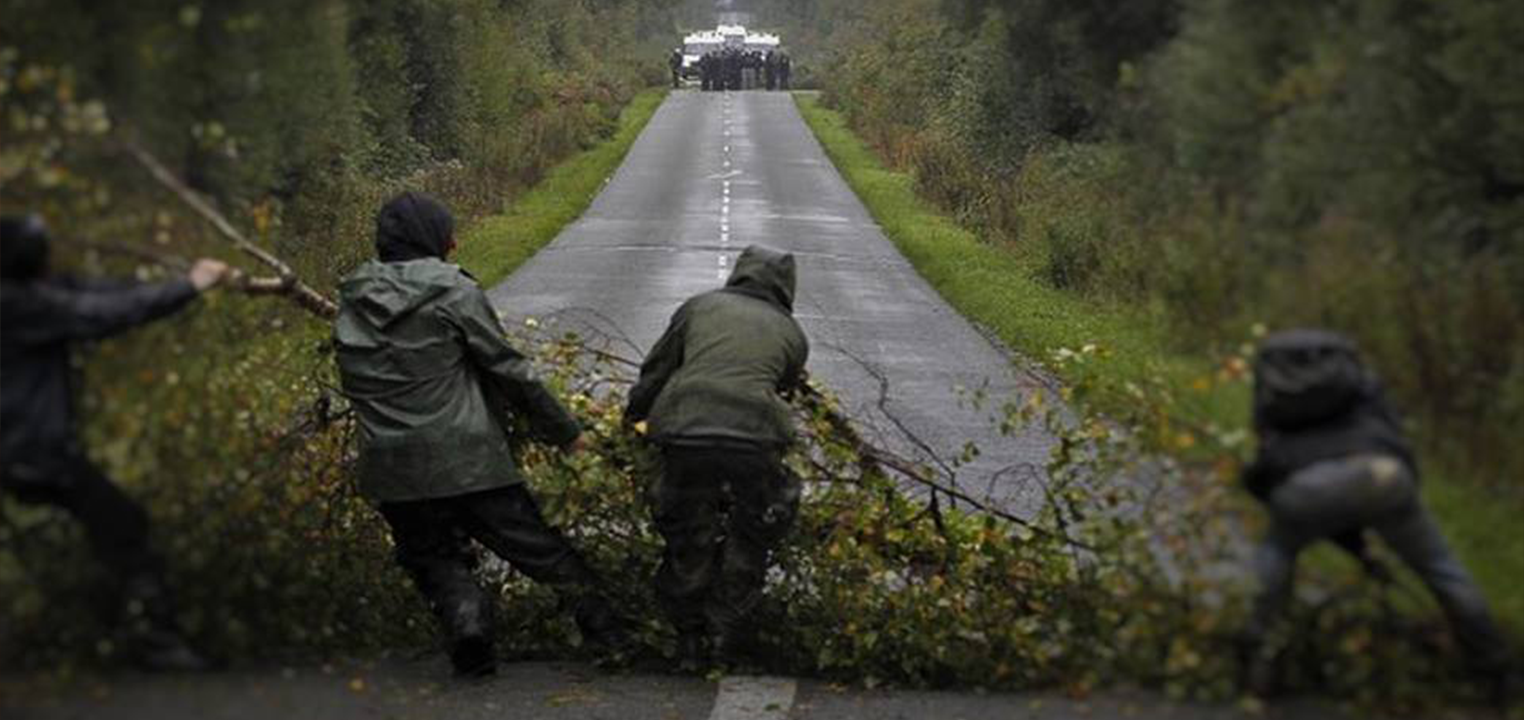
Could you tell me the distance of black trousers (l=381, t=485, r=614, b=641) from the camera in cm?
855

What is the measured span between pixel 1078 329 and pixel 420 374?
49.4ft

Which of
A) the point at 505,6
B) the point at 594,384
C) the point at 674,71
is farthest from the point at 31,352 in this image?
the point at 674,71

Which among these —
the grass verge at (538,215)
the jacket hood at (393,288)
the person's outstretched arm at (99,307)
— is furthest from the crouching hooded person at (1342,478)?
the grass verge at (538,215)

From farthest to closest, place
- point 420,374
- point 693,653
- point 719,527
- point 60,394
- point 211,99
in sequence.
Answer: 1. point 693,653
2. point 719,527
3. point 420,374
4. point 211,99
5. point 60,394

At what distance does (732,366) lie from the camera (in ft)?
28.8

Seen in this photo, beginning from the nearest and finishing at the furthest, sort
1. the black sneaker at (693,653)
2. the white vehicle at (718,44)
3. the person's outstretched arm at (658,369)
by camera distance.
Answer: the person's outstretched arm at (658,369), the black sneaker at (693,653), the white vehicle at (718,44)

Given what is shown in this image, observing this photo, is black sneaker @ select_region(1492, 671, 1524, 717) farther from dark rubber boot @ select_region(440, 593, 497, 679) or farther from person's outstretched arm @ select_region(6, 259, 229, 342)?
dark rubber boot @ select_region(440, 593, 497, 679)

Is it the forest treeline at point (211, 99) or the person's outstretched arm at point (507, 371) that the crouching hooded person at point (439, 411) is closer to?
the person's outstretched arm at point (507, 371)

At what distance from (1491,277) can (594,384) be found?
4946mm

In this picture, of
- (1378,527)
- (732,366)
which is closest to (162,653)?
(1378,527)

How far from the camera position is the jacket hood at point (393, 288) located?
8242 millimetres

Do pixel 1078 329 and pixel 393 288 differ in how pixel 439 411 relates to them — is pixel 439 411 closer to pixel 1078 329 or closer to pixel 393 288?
pixel 393 288

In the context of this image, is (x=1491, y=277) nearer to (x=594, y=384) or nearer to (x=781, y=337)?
(x=781, y=337)

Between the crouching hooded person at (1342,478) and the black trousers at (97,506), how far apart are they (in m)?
2.62
